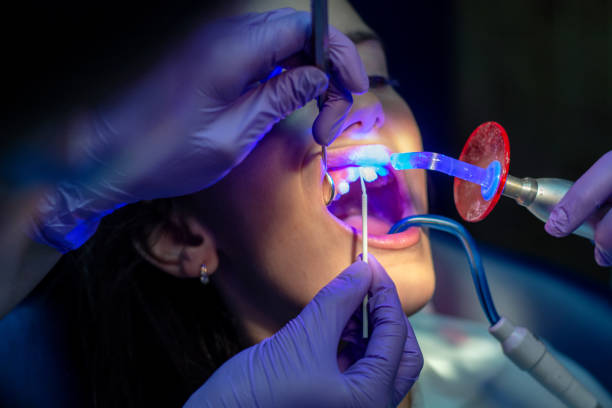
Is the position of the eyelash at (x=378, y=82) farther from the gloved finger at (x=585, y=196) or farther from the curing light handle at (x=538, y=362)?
the curing light handle at (x=538, y=362)

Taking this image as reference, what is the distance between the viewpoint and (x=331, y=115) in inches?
35.7

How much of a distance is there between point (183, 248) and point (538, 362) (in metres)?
0.91

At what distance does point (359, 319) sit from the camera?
1.07 m

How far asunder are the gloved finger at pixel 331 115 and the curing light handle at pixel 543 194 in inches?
13.1

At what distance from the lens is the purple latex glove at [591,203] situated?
832 millimetres

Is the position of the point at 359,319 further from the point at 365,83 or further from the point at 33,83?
the point at 33,83

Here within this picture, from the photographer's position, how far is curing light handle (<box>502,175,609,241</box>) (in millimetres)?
867

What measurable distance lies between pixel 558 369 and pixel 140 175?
107 cm

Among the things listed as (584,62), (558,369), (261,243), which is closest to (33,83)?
(261,243)

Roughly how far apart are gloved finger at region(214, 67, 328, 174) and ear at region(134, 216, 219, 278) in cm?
28

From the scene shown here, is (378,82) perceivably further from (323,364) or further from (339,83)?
(323,364)

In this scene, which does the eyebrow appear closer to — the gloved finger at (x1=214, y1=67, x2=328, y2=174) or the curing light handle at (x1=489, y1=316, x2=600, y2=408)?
the gloved finger at (x1=214, y1=67, x2=328, y2=174)

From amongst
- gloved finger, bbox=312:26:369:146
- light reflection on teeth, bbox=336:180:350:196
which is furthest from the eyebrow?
light reflection on teeth, bbox=336:180:350:196

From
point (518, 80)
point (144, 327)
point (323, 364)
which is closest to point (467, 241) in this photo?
point (323, 364)
